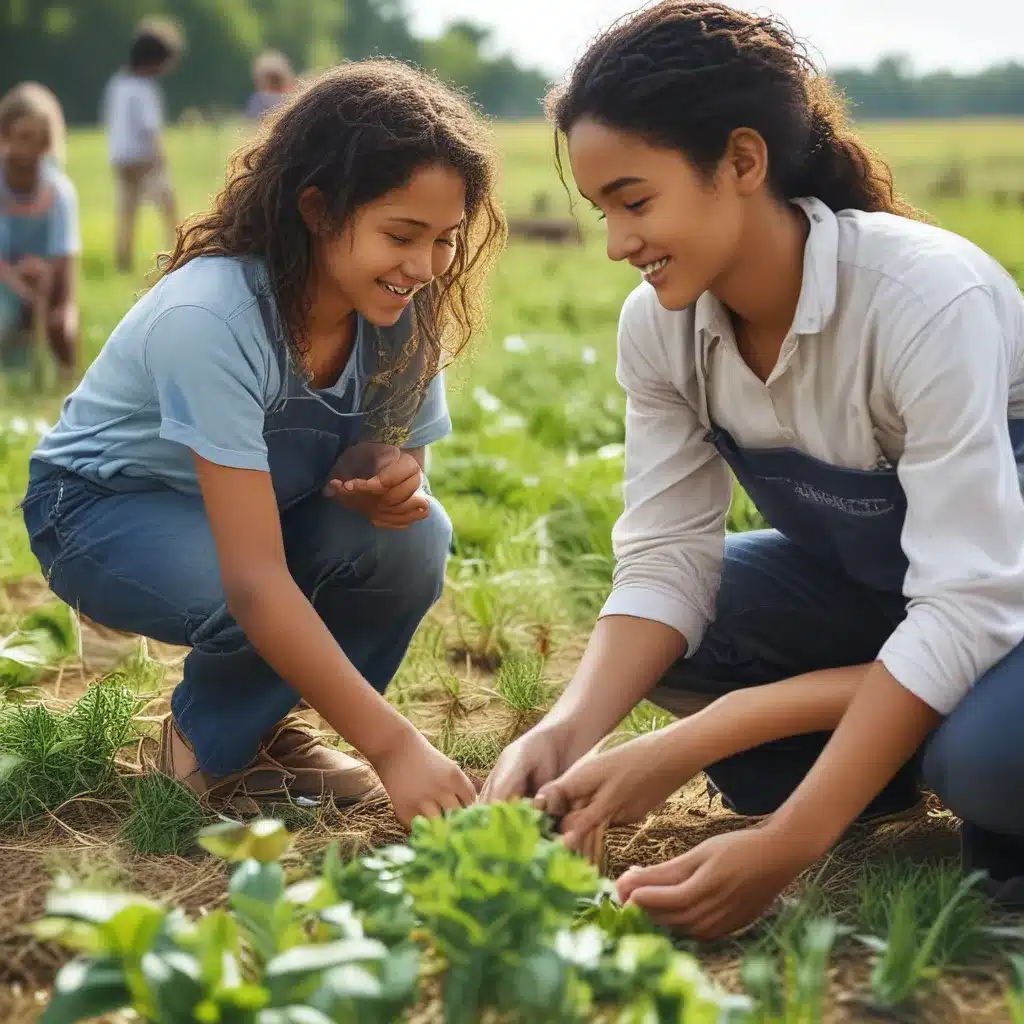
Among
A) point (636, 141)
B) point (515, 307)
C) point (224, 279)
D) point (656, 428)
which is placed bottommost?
point (515, 307)

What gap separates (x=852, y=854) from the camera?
204 centimetres

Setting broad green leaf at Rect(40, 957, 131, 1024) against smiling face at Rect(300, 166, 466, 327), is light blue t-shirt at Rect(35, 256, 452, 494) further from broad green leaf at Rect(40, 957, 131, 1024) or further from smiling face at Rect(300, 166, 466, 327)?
broad green leaf at Rect(40, 957, 131, 1024)

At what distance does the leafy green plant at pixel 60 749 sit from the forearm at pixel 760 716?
925 millimetres

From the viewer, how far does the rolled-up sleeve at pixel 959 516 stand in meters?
1.72

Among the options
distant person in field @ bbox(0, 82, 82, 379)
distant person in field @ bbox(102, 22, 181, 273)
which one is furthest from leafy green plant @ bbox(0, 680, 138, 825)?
distant person in field @ bbox(102, 22, 181, 273)

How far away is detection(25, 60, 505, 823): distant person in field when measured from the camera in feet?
6.43

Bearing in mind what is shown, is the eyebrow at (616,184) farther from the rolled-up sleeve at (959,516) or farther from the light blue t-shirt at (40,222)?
the light blue t-shirt at (40,222)

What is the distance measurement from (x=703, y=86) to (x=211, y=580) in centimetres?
98

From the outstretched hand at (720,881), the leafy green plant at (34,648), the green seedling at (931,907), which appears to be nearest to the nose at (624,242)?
the outstretched hand at (720,881)

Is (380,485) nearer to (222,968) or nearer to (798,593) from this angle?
(798,593)

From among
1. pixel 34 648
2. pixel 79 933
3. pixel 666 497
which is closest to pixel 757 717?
pixel 666 497

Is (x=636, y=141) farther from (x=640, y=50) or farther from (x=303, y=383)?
(x=303, y=383)

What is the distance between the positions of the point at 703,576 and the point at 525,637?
824mm

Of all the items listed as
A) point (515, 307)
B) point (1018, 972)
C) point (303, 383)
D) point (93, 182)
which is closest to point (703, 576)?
point (303, 383)
